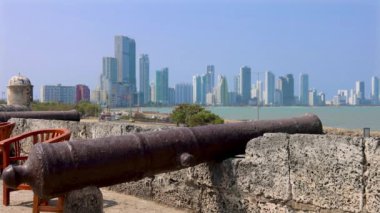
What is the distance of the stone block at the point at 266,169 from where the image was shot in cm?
354

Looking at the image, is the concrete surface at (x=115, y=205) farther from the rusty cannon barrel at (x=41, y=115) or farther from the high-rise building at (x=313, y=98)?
the high-rise building at (x=313, y=98)

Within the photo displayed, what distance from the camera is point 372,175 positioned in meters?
3.03

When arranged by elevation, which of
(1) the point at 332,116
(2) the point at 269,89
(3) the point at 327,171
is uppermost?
(2) the point at 269,89

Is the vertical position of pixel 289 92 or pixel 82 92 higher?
pixel 289 92

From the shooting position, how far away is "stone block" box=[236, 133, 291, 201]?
11.6 feet

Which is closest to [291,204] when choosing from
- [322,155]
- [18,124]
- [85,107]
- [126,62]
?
[322,155]

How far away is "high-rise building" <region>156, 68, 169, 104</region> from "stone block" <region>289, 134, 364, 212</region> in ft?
546

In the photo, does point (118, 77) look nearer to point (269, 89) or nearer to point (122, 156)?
point (269, 89)

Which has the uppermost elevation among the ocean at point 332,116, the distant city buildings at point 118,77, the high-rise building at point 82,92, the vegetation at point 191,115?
the distant city buildings at point 118,77

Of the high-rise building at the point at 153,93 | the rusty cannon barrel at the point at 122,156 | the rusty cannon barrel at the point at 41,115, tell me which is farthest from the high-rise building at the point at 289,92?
the rusty cannon barrel at the point at 122,156

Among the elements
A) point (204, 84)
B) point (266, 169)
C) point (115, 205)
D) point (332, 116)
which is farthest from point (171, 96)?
point (266, 169)

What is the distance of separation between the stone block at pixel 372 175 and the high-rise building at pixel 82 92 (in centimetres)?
9718

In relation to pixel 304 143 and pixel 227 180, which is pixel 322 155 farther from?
pixel 227 180

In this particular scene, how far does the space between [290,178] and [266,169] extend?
0.71 feet
